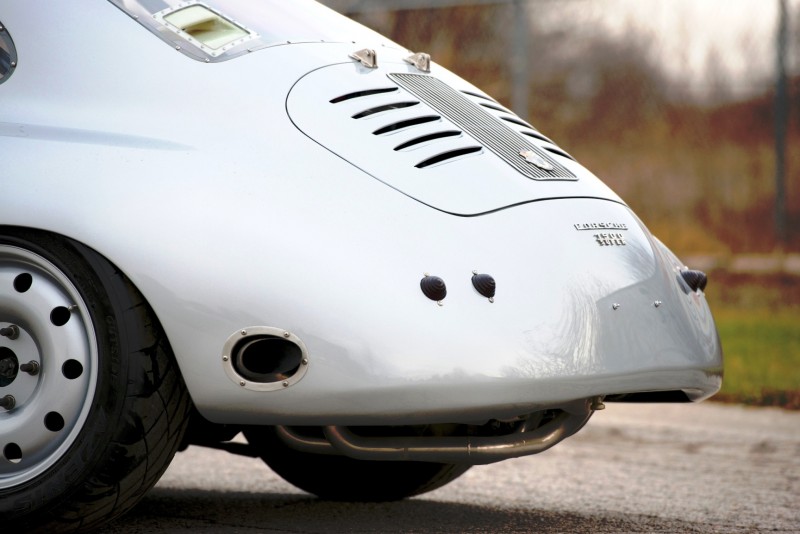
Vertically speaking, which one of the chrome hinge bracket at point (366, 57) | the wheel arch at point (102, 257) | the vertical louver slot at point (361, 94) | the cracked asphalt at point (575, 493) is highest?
the chrome hinge bracket at point (366, 57)

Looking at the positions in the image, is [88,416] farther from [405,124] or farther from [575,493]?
[575,493]

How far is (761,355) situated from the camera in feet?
27.2

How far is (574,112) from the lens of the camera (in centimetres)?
1054

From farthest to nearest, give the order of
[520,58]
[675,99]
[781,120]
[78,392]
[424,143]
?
[675,99], [520,58], [781,120], [424,143], [78,392]

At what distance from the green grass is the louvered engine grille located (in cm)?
374

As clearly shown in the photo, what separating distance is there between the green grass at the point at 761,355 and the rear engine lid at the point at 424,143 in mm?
3685

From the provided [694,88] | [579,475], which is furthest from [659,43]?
[579,475]

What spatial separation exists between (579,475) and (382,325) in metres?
2.29

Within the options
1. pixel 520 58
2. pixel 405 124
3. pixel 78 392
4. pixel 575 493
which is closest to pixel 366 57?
pixel 405 124

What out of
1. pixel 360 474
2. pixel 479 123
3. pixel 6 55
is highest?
pixel 6 55

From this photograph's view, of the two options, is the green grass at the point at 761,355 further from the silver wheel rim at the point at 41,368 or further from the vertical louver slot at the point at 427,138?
the silver wheel rim at the point at 41,368

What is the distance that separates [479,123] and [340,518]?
131cm

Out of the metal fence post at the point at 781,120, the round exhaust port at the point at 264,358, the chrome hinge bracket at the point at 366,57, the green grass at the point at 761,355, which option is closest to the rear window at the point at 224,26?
the chrome hinge bracket at the point at 366,57

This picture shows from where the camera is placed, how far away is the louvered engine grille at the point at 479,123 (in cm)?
370
